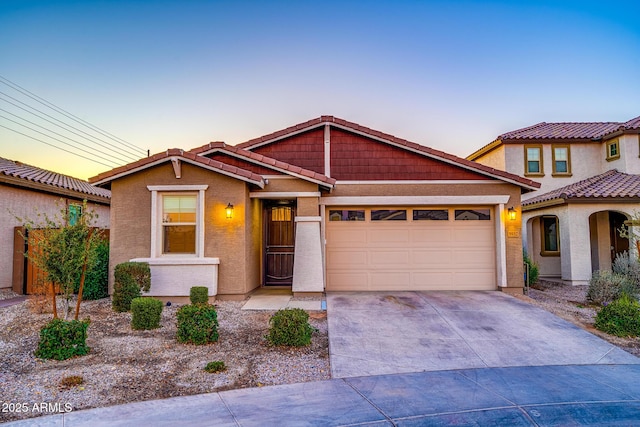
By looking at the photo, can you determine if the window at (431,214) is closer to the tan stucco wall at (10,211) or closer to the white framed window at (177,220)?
the white framed window at (177,220)

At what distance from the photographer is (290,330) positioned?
5781 mm

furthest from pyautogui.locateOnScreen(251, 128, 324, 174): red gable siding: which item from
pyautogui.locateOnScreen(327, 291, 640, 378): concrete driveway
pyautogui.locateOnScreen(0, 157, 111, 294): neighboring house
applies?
pyautogui.locateOnScreen(0, 157, 111, 294): neighboring house

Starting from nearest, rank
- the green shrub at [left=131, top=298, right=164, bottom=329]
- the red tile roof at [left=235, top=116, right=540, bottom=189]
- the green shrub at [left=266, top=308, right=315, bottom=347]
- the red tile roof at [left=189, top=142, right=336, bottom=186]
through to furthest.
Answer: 1. the green shrub at [left=266, top=308, right=315, bottom=347]
2. the green shrub at [left=131, top=298, right=164, bottom=329]
3. the red tile roof at [left=189, top=142, right=336, bottom=186]
4. the red tile roof at [left=235, top=116, right=540, bottom=189]

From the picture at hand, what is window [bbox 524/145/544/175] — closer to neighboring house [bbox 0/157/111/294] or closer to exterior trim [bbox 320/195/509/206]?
exterior trim [bbox 320/195/509/206]

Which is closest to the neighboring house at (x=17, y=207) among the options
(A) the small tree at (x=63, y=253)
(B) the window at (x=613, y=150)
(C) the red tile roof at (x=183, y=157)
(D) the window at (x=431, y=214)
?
(C) the red tile roof at (x=183, y=157)

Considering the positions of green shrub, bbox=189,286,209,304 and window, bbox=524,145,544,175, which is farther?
window, bbox=524,145,544,175

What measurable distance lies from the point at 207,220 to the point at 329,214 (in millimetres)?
3316

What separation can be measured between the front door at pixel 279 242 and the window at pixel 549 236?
10.2 m

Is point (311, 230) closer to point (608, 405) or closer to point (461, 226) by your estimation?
point (461, 226)

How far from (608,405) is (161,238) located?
28.1 ft

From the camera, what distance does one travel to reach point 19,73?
46.6 feet

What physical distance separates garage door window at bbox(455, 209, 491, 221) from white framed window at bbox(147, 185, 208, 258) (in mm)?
6794

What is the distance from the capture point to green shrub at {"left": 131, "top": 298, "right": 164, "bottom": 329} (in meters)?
6.61

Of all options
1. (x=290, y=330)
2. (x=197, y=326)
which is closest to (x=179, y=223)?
(x=197, y=326)
